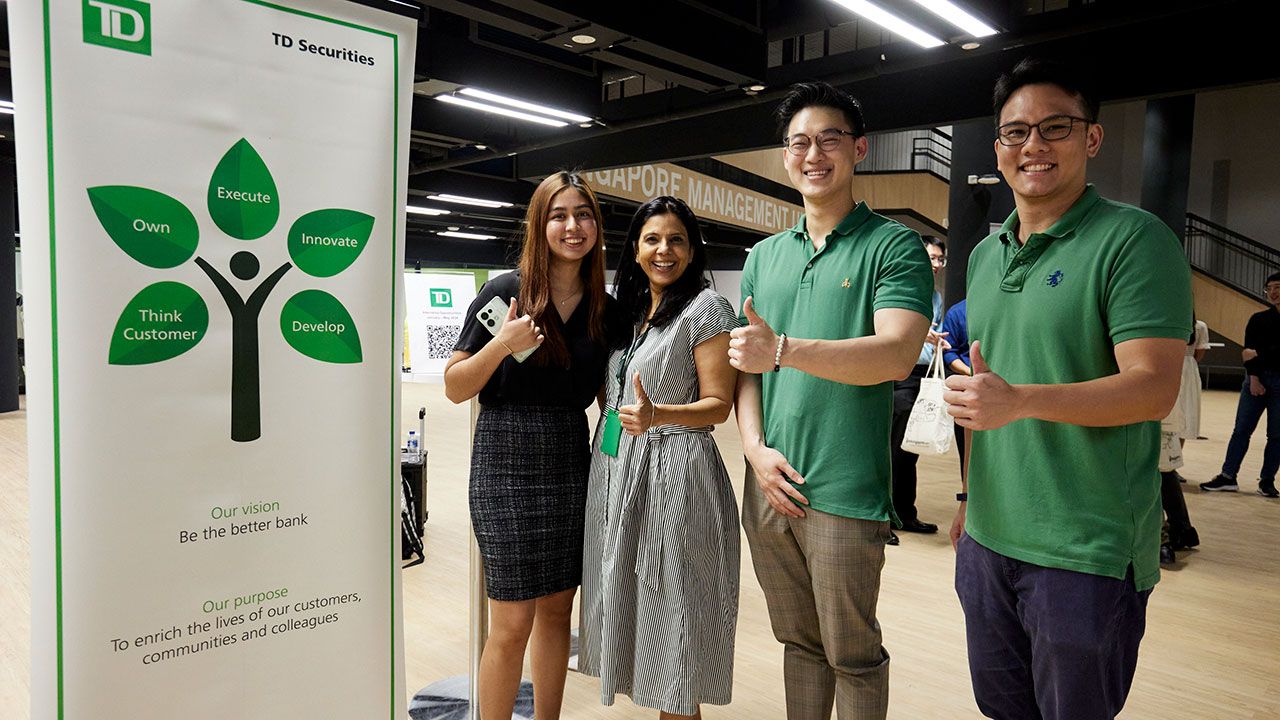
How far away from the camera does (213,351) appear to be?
1.45m

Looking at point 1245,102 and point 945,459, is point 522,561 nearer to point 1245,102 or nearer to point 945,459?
point 945,459

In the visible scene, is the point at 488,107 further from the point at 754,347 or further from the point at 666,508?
the point at 754,347

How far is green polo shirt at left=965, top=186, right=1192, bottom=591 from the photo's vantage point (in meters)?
1.48

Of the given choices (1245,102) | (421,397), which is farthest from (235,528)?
(1245,102)

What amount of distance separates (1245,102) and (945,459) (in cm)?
1449

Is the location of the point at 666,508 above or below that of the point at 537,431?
below

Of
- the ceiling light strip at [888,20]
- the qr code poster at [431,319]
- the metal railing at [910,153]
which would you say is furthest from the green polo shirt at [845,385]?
the metal railing at [910,153]

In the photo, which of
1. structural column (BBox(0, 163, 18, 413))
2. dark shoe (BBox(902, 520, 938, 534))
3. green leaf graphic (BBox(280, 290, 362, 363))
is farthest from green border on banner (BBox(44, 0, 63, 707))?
structural column (BBox(0, 163, 18, 413))

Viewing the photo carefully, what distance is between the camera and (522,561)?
7.16 feet

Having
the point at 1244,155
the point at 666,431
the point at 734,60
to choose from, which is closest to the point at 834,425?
the point at 666,431

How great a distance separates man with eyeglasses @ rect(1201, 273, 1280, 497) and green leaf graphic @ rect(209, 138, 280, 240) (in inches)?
292

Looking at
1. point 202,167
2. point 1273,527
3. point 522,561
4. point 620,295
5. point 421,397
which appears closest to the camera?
point 202,167

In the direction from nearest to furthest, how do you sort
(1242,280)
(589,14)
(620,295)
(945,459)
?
1. (620,295)
2. (589,14)
3. (945,459)
4. (1242,280)

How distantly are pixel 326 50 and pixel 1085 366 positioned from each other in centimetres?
156
